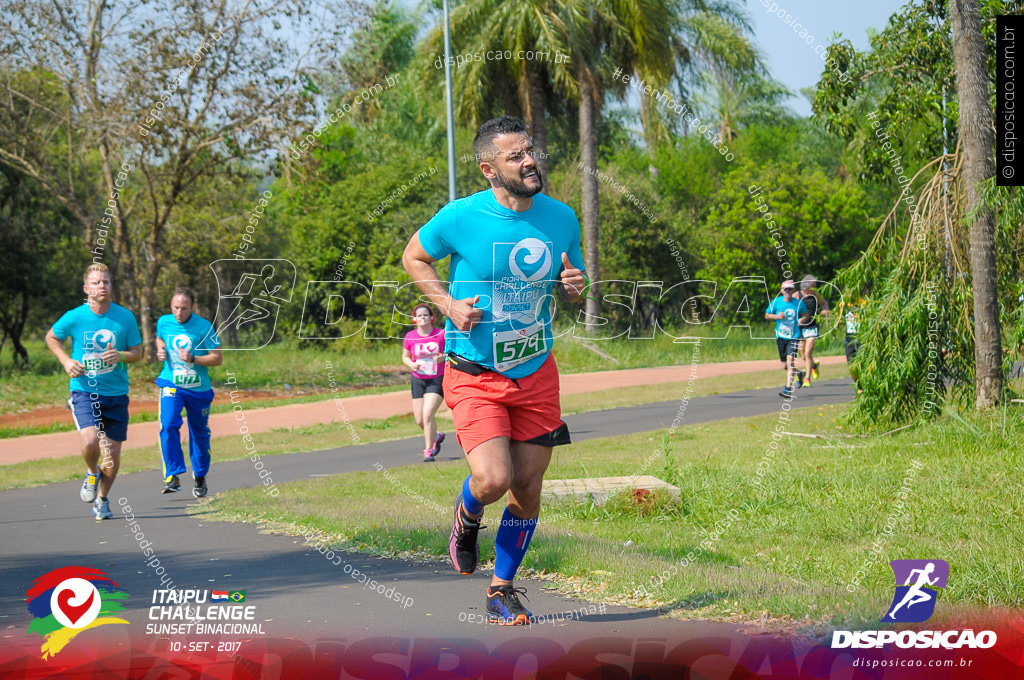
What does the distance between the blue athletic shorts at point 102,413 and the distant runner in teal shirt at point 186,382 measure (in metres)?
0.97

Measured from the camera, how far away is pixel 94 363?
8.87 metres

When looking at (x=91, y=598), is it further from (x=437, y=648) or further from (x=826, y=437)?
(x=826, y=437)

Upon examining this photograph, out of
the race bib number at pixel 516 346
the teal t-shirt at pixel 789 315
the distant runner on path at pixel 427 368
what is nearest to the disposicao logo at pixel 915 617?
the race bib number at pixel 516 346

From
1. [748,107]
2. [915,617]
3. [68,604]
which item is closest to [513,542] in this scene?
[915,617]

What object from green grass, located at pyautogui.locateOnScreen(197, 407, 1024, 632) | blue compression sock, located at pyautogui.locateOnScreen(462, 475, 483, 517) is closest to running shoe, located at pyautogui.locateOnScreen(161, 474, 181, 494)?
green grass, located at pyautogui.locateOnScreen(197, 407, 1024, 632)

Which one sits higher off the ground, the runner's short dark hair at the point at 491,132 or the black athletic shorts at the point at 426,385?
the runner's short dark hair at the point at 491,132

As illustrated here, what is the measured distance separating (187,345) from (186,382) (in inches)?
14.3

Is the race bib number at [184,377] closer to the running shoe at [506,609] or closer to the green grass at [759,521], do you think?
the green grass at [759,521]

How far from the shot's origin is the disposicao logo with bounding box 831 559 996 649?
4.43 meters

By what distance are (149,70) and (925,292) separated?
1590 centimetres

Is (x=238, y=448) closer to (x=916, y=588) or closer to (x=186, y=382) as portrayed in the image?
(x=186, y=382)

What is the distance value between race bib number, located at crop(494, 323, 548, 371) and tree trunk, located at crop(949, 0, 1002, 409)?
7.24 metres

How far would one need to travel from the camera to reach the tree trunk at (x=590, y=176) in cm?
2564

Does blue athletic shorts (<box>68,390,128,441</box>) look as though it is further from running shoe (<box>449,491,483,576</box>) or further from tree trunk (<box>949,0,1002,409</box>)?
tree trunk (<box>949,0,1002,409</box>)
